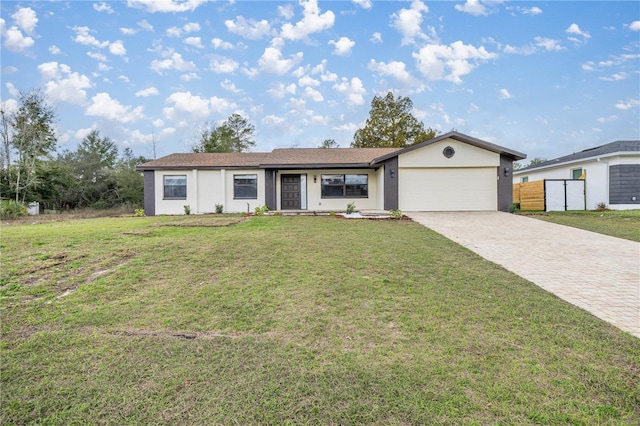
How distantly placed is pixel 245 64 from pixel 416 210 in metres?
11.8

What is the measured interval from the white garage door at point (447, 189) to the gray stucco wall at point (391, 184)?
0.85 ft

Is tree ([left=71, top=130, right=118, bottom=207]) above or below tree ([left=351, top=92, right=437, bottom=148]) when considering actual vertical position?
below

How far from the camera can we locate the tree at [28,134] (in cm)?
2075

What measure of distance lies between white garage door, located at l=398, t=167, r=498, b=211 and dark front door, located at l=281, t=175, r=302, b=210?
17.9ft

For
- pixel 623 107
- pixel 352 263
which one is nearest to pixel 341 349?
pixel 352 263

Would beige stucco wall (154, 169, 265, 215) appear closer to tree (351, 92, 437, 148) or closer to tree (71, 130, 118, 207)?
tree (71, 130, 118, 207)

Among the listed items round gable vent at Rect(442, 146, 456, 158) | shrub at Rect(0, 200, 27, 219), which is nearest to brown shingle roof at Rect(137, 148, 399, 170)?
round gable vent at Rect(442, 146, 456, 158)

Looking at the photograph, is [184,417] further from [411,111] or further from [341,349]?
[411,111]

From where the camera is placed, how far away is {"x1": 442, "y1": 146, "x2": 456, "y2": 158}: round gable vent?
1497cm

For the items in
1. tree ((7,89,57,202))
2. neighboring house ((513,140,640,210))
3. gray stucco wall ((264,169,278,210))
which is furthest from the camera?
tree ((7,89,57,202))

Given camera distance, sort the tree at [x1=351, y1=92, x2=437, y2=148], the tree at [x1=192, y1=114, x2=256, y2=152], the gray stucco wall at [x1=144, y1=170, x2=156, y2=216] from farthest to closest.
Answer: the tree at [x1=192, y1=114, x2=256, y2=152]
the tree at [x1=351, y1=92, x2=437, y2=148]
the gray stucco wall at [x1=144, y1=170, x2=156, y2=216]

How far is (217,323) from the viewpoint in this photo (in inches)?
129

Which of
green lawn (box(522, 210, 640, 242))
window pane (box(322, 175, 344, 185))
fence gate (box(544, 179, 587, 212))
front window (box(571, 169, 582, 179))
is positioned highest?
front window (box(571, 169, 582, 179))

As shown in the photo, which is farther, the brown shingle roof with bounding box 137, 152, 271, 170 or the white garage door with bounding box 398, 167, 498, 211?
the brown shingle roof with bounding box 137, 152, 271, 170
